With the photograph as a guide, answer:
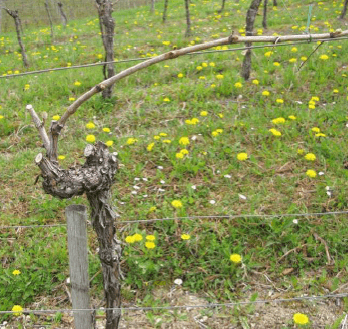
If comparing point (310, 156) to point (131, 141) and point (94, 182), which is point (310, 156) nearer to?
point (131, 141)

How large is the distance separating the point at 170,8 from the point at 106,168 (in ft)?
42.8

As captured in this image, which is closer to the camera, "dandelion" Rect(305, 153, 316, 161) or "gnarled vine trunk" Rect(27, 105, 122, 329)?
"gnarled vine trunk" Rect(27, 105, 122, 329)

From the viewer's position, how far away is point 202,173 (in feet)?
12.2

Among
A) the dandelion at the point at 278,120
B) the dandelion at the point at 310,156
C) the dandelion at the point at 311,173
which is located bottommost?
the dandelion at the point at 311,173

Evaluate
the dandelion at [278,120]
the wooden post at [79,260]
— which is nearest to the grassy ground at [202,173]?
the dandelion at [278,120]

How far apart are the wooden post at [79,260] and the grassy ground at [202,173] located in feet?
2.56

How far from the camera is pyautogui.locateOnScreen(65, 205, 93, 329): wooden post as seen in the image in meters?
1.66

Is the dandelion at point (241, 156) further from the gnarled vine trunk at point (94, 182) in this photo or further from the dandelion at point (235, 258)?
the gnarled vine trunk at point (94, 182)

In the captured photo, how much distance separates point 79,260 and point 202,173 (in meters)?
2.12

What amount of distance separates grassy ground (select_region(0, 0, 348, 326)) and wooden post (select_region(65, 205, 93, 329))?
78 centimetres

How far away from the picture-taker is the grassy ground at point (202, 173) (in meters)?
2.81

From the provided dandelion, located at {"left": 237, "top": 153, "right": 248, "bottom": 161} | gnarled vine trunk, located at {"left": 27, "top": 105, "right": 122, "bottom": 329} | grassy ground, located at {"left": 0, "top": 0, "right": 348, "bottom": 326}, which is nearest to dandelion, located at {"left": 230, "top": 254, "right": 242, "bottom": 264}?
grassy ground, located at {"left": 0, "top": 0, "right": 348, "bottom": 326}

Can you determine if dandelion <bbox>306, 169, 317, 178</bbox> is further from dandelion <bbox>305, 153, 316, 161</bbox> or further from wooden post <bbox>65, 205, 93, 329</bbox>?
wooden post <bbox>65, 205, 93, 329</bbox>

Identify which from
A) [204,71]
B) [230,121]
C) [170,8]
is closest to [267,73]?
[204,71]
